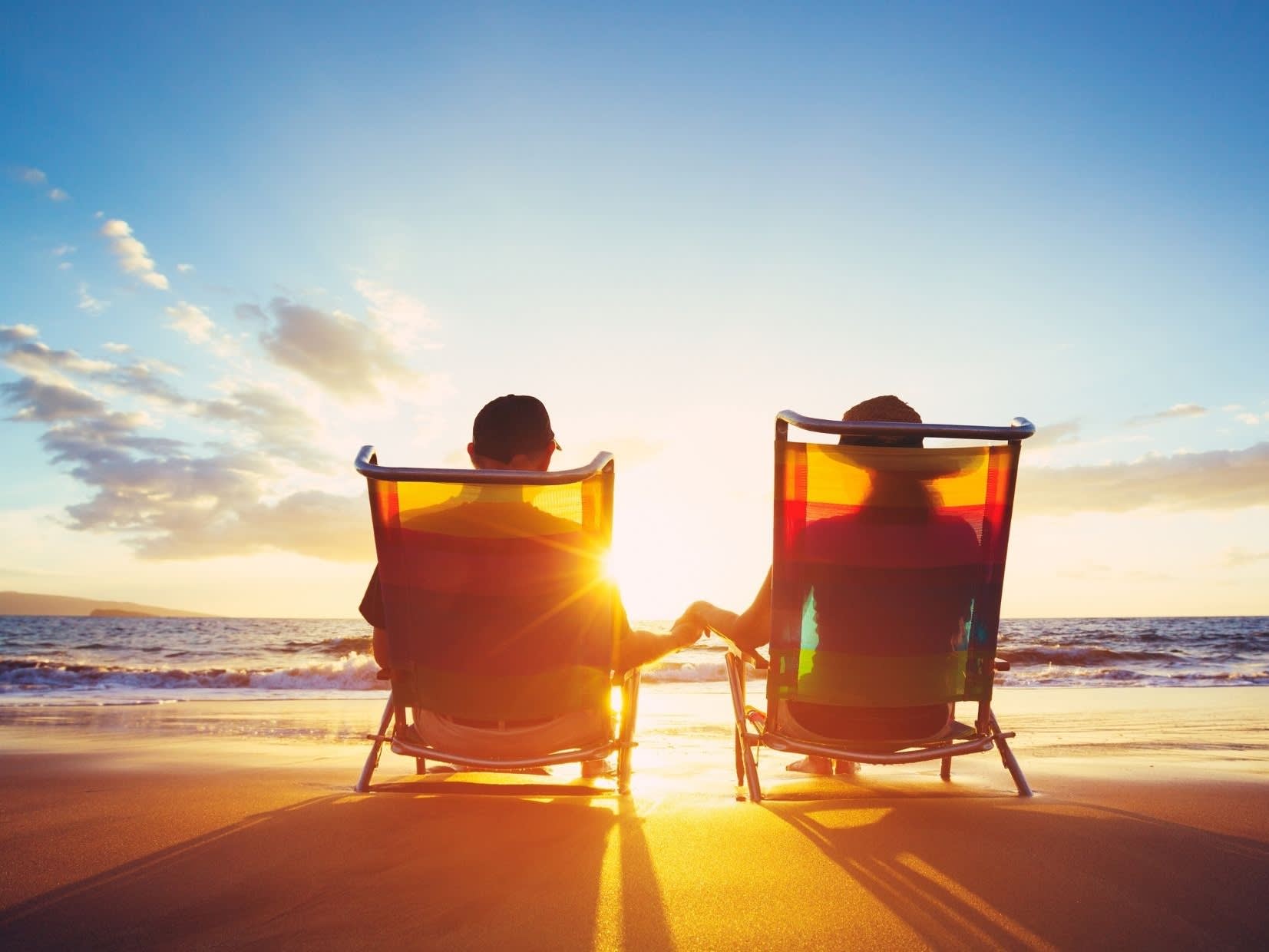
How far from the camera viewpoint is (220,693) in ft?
43.8

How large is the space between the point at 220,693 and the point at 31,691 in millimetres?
2881

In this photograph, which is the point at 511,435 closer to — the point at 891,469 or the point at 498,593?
the point at 498,593

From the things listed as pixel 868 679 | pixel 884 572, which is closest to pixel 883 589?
pixel 884 572

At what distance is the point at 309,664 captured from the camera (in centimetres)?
2123

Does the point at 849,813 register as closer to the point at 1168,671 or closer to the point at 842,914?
the point at 842,914

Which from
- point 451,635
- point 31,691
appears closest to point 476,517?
point 451,635

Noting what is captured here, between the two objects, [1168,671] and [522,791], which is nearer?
[522,791]

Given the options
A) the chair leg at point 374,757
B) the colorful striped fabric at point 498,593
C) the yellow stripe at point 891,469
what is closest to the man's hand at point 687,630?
the colorful striped fabric at point 498,593

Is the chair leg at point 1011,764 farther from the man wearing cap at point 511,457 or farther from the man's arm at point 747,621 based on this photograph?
the man wearing cap at point 511,457

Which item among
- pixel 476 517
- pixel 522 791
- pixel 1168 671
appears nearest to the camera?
pixel 476 517

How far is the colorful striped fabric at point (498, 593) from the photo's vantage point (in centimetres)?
311

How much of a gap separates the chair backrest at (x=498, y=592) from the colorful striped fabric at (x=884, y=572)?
31.4 inches

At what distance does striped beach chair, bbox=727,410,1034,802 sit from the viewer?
10.4ft

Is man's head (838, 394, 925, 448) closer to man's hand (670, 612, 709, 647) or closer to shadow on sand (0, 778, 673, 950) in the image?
man's hand (670, 612, 709, 647)
